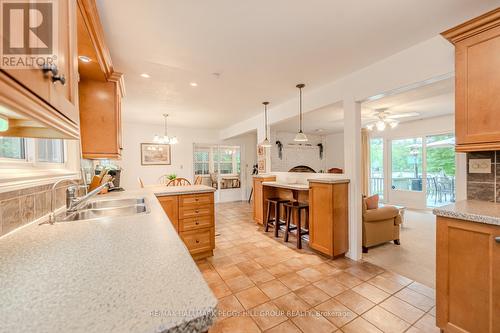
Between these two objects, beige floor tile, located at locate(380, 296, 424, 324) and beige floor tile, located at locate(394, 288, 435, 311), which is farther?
beige floor tile, located at locate(394, 288, 435, 311)

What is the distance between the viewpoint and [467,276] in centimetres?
134

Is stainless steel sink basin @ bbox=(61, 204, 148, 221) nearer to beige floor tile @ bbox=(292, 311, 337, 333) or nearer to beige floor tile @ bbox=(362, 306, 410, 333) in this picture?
beige floor tile @ bbox=(292, 311, 337, 333)

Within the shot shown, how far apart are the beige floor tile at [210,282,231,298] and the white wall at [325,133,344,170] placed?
6232mm

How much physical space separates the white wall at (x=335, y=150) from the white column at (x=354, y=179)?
4.66 m

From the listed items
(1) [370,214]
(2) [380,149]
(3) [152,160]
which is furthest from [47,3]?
(2) [380,149]

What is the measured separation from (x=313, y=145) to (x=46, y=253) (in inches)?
295

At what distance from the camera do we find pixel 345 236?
2.77 meters

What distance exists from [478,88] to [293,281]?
2268mm

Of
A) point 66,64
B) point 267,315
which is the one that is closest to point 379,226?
point 267,315

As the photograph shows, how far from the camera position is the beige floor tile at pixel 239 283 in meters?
2.10

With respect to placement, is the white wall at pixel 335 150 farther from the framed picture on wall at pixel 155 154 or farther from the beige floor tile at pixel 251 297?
the beige floor tile at pixel 251 297

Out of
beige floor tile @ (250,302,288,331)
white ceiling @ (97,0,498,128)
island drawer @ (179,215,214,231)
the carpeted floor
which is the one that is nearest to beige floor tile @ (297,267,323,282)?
beige floor tile @ (250,302,288,331)

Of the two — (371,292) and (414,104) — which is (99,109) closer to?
(371,292)

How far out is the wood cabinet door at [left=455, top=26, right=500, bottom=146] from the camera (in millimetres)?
1445
